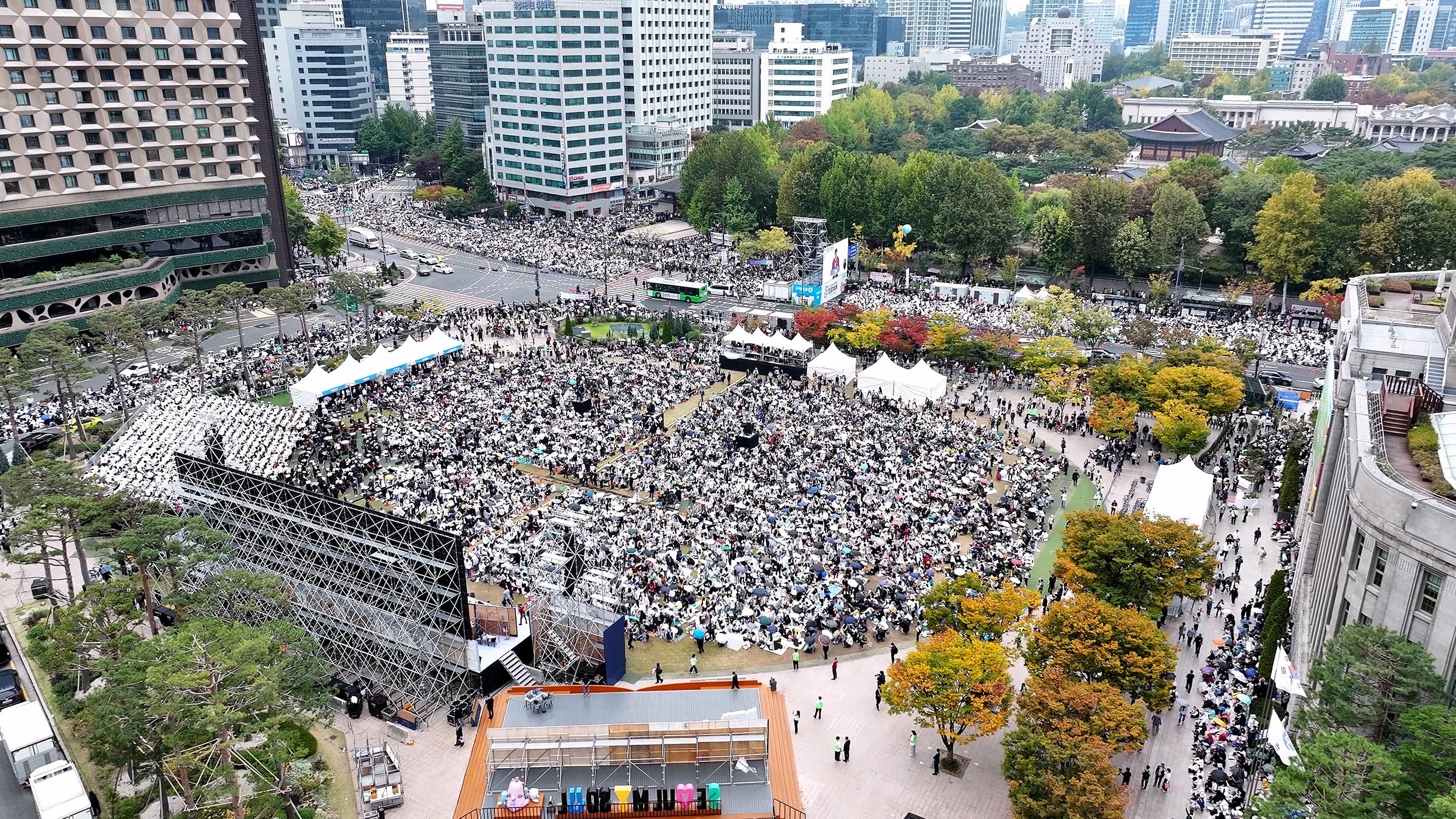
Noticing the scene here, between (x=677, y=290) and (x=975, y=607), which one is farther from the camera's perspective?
(x=677, y=290)

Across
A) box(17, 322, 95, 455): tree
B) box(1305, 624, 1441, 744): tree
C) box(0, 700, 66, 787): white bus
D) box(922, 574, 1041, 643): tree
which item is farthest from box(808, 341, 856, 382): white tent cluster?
box(0, 700, 66, 787): white bus

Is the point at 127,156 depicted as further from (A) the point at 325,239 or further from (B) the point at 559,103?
(B) the point at 559,103

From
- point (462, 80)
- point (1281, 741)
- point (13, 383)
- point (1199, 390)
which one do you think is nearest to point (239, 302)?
point (13, 383)

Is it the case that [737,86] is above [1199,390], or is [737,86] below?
above

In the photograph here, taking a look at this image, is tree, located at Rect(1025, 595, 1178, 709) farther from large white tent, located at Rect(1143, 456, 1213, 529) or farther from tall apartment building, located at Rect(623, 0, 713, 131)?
tall apartment building, located at Rect(623, 0, 713, 131)

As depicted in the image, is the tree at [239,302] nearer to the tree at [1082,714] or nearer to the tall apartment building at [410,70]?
the tree at [1082,714]

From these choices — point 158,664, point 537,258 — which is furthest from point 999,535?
point 537,258
